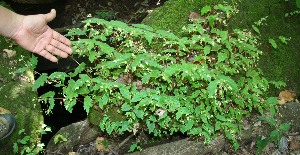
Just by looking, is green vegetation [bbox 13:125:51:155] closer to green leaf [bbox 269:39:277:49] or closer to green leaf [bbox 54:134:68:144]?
green leaf [bbox 54:134:68:144]

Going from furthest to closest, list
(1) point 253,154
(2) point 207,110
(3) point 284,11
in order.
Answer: (3) point 284,11
(1) point 253,154
(2) point 207,110

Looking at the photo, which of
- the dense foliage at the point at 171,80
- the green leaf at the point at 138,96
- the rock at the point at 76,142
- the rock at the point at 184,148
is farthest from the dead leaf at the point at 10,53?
the rock at the point at 184,148

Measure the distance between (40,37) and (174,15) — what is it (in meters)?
2.00

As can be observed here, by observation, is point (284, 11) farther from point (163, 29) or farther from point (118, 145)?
point (118, 145)

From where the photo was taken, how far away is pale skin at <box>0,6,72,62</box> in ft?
13.4

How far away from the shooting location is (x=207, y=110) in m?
4.34

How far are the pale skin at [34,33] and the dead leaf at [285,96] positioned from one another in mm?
3121

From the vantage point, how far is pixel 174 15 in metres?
5.23

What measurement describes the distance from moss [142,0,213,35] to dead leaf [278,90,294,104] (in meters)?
1.76

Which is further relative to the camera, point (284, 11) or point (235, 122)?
point (284, 11)

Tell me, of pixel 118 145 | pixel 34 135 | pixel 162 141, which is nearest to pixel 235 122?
pixel 162 141

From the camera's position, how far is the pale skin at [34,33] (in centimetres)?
409

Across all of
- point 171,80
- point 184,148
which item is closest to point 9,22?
point 171,80

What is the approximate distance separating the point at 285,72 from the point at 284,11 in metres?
1.05
